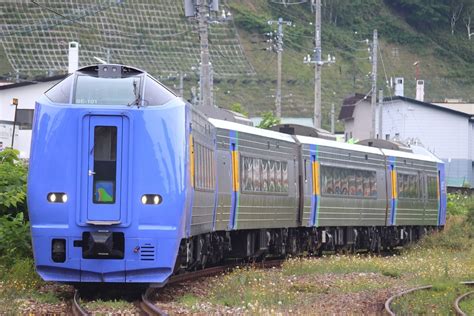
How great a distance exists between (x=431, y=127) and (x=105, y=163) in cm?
5433

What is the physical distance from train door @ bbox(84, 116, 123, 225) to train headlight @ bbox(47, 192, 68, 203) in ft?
0.93

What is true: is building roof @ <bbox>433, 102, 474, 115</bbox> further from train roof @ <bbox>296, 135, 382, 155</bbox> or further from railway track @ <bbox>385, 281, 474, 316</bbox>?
railway track @ <bbox>385, 281, 474, 316</bbox>

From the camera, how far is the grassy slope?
3460 inches

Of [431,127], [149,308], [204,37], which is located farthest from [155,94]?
[431,127]

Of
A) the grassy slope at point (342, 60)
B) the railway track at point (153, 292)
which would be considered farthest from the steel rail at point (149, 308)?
the grassy slope at point (342, 60)

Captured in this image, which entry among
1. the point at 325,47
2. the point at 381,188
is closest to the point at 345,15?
the point at 325,47

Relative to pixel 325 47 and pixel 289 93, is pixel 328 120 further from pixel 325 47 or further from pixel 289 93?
pixel 325 47

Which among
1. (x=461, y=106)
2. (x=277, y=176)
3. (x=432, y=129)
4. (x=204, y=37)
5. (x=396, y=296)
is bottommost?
(x=396, y=296)

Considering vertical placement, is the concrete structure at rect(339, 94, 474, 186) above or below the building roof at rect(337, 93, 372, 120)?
below

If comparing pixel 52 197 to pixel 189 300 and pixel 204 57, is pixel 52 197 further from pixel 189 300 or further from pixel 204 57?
pixel 204 57

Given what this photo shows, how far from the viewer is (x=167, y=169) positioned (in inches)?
597

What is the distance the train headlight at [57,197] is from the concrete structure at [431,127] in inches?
2019

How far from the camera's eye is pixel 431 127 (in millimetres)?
67938

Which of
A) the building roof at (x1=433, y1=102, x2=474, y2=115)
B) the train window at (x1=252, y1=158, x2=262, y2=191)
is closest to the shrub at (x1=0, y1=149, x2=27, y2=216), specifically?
the train window at (x1=252, y1=158, x2=262, y2=191)
